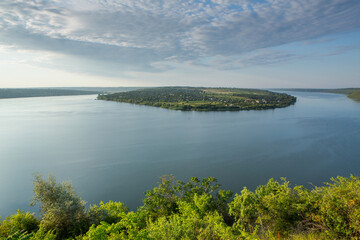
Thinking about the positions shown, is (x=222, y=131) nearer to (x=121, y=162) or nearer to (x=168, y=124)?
(x=168, y=124)

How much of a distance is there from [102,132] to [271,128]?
26665 mm

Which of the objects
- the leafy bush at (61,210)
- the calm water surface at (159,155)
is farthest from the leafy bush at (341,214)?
the leafy bush at (61,210)

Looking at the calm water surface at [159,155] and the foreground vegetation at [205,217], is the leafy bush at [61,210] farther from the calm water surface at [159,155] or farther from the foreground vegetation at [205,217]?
the calm water surface at [159,155]

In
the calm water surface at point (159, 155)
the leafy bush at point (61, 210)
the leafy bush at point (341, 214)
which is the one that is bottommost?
the calm water surface at point (159, 155)

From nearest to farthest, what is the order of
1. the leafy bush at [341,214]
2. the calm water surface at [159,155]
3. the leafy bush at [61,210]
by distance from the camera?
the leafy bush at [341,214]
the leafy bush at [61,210]
the calm water surface at [159,155]

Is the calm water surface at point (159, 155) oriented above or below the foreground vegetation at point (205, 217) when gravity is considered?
below

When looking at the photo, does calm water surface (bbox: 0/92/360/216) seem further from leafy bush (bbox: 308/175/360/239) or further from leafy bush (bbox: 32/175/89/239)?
leafy bush (bbox: 308/175/360/239)

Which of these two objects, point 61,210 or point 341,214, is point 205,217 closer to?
point 341,214

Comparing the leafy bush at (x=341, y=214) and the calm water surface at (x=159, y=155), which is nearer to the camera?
the leafy bush at (x=341, y=214)

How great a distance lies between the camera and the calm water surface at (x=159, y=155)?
1577 cm

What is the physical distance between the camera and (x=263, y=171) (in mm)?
17750

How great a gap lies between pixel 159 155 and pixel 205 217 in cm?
1425

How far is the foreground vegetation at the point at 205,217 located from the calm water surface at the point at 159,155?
12.5 feet

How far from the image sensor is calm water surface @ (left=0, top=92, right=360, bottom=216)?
621 inches
